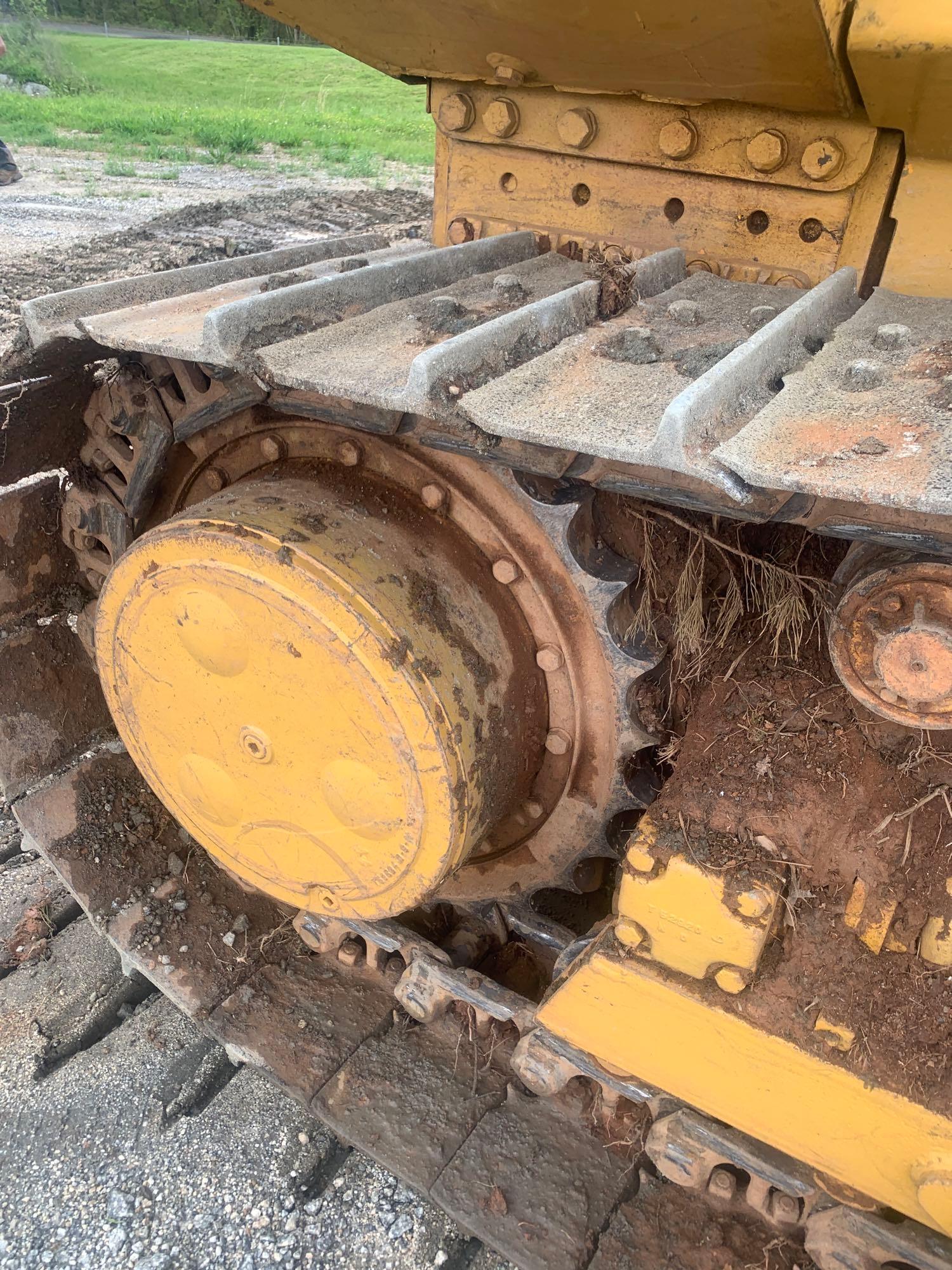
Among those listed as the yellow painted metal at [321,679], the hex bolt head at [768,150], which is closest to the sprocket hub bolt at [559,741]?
the yellow painted metal at [321,679]

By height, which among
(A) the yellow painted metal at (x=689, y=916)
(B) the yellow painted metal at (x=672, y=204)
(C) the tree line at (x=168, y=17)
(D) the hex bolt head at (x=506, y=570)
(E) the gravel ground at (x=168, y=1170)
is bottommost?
(E) the gravel ground at (x=168, y=1170)

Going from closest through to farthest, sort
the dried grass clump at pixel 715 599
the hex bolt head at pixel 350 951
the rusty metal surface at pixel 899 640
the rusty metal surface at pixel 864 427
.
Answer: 1. the rusty metal surface at pixel 864 427
2. the rusty metal surface at pixel 899 640
3. the dried grass clump at pixel 715 599
4. the hex bolt head at pixel 350 951

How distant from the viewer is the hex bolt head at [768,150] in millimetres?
1526

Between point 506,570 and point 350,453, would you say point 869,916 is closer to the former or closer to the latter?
point 506,570

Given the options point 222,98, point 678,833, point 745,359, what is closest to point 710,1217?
point 678,833

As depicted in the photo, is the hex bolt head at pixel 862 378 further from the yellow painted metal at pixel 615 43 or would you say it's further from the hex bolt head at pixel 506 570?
the hex bolt head at pixel 506 570

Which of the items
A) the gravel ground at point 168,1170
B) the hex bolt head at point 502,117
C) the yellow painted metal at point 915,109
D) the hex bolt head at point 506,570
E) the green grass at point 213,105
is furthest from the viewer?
the green grass at point 213,105

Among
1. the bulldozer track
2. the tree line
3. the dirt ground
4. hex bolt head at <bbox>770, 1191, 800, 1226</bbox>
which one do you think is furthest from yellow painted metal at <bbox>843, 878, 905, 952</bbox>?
the tree line

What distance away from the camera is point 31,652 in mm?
2205

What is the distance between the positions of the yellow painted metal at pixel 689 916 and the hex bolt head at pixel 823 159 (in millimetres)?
1026

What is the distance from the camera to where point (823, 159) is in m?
1.50

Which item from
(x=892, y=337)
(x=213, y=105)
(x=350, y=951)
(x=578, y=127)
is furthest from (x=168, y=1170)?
(x=213, y=105)

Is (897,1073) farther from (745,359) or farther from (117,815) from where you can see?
(117,815)

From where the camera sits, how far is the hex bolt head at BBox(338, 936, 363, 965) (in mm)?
2123
